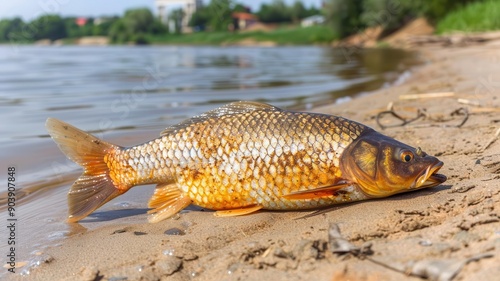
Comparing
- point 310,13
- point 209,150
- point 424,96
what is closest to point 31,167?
point 209,150

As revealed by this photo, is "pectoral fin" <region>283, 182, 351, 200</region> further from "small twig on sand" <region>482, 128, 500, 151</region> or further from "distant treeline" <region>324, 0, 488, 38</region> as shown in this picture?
"distant treeline" <region>324, 0, 488, 38</region>

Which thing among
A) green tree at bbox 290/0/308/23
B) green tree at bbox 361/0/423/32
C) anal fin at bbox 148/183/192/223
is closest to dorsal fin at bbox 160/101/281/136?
anal fin at bbox 148/183/192/223

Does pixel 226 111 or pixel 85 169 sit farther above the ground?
pixel 226 111

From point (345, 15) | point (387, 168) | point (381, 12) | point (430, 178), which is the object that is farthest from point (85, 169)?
point (345, 15)

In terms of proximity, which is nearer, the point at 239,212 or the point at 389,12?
the point at 239,212

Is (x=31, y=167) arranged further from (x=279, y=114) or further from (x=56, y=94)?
(x=56, y=94)

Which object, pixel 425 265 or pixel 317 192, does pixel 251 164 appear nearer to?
pixel 317 192

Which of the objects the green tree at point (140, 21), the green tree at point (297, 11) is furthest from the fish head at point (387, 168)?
the green tree at point (297, 11)
